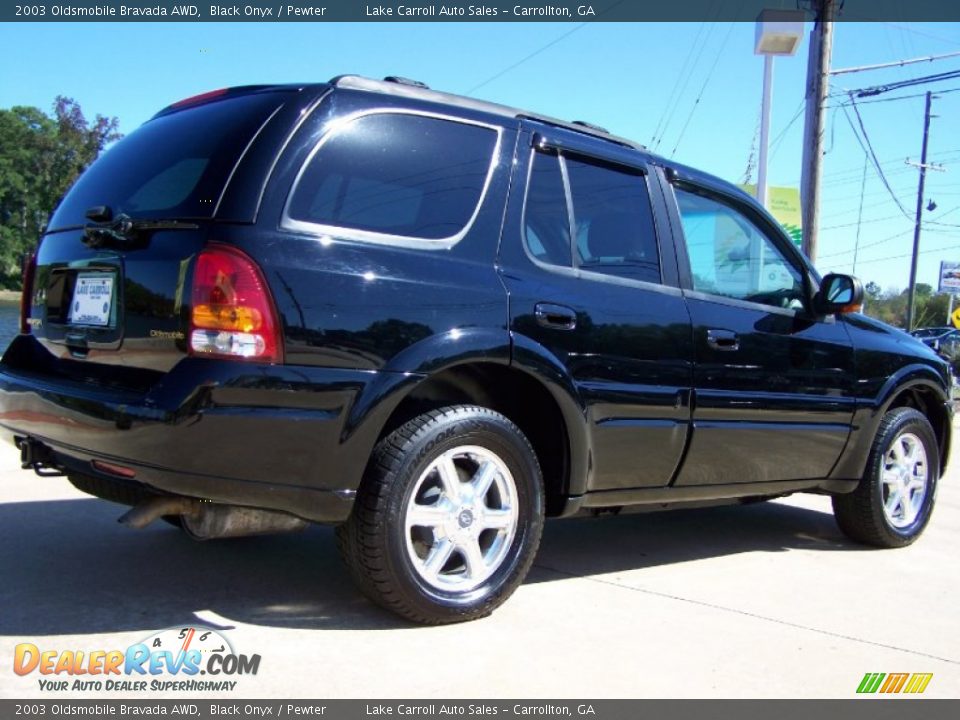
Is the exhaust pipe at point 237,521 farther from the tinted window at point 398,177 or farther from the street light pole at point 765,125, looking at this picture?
the street light pole at point 765,125

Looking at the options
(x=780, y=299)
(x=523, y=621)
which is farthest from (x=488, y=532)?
(x=780, y=299)

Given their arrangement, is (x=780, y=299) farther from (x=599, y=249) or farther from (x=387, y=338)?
(x=387, y=338)

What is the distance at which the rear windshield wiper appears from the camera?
9.39ft

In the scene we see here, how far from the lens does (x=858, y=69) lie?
15883 millimetres

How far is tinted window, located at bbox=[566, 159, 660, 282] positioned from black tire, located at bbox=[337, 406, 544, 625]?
90cm

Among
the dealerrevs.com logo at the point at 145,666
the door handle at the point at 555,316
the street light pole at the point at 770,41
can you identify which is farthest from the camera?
the street light pole at the point at 770,41

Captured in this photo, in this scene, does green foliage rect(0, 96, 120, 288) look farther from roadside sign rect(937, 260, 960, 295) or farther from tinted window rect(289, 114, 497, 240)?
tinted window rect(289, 114, 497, 240)

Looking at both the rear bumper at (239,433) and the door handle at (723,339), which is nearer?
the rear bumper at (239,433)

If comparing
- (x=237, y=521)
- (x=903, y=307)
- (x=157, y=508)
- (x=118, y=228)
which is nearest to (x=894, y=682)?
(x=237, y=521)

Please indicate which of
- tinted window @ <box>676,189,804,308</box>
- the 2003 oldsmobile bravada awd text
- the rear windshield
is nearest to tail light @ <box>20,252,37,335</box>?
the 2003 oldsmobile bravada awd text

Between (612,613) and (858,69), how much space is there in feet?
49.8

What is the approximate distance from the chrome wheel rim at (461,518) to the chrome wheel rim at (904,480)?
105 inches

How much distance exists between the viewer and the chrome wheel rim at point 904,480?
5.00 metres
